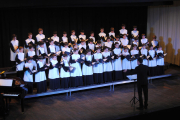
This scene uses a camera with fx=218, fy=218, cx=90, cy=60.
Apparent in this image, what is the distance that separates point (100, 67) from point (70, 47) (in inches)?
82.8

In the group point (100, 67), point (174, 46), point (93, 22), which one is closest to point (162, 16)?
point (174, 46)

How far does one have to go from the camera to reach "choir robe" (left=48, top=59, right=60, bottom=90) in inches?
352

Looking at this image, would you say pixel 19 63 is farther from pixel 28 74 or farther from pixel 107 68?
pixel 107 68

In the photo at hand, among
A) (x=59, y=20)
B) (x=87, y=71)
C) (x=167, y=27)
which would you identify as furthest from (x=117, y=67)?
(x=167, y=27)

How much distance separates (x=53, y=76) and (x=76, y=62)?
117 cm

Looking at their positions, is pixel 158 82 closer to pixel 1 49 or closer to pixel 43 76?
pixel 43 76

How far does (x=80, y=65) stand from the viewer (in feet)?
31.6

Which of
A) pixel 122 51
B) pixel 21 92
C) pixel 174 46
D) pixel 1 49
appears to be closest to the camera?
pixel 21 92

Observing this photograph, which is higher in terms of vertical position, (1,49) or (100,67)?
(1,49)

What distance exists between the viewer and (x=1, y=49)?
12102 millimetres

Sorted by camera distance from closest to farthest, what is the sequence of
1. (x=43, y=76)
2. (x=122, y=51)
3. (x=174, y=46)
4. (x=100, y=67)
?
(x=43, y=76) → (x=100, y=67) → (x=122, y=51) → (x=174, y=46)

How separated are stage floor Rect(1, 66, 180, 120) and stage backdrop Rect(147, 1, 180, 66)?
167 inches

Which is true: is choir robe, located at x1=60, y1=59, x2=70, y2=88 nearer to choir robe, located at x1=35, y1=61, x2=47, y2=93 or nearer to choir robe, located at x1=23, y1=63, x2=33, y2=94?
choir robe, located at x1=35, y1=61, x2=47, y2=93

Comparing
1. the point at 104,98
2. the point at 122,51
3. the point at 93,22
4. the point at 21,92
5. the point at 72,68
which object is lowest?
the point at 104,98
